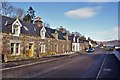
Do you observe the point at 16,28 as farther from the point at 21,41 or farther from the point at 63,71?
the point at 63,71

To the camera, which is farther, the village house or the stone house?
the stone house

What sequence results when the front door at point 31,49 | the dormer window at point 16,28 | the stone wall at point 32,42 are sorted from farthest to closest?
the front door at point 31,49 → the dormer window at point 16,28 → the stone wall at point 32,42

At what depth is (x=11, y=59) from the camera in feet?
100

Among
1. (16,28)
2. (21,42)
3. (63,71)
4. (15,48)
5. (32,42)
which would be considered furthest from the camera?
(32,42)

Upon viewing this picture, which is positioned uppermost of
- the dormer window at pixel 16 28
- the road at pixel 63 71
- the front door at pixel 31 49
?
the dormer window at pixel 16 28

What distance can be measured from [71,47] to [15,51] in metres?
39.5

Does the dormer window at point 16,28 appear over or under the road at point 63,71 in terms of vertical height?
over

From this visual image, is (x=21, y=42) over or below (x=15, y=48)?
over

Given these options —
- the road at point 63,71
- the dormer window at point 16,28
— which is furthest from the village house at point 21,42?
the road at point 63,71

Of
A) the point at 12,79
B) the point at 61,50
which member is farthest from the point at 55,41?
the point at 12,79

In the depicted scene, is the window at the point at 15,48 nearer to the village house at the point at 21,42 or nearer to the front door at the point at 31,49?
the village house at the point at 21,42

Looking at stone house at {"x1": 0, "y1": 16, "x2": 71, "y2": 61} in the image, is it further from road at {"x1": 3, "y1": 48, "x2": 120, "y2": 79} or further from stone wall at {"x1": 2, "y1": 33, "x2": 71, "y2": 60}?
road at {"x1": 3, "y1": 48, "x2": 120, "y2": 79}

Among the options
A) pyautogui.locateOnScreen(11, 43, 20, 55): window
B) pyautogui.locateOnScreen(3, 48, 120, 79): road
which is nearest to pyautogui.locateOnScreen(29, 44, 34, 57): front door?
pyautogui.locateOnScreen(11, 43, 20, 55): window

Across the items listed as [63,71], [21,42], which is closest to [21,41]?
[21,42]
